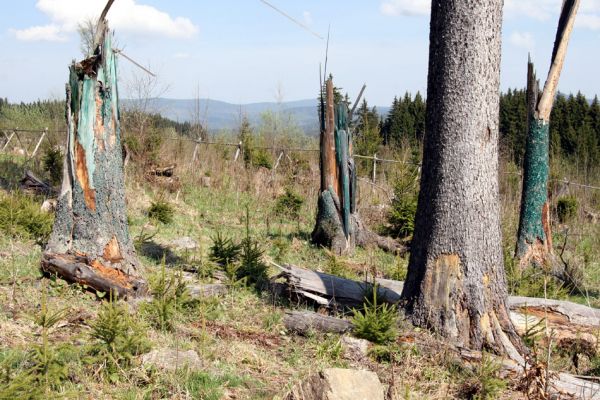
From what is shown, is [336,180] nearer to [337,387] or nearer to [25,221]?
[25,221]

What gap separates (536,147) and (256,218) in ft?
18.3

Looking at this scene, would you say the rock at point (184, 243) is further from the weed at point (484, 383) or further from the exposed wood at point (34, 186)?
the weed at point (484, 383)

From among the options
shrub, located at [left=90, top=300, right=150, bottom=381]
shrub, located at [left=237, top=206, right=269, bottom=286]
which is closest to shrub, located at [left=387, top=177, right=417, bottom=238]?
shrub, located at [left=237, top=206, right=269, bottom=286]

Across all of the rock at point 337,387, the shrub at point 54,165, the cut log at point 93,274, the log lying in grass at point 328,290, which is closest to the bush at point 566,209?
the log lying in grass at point 328,290

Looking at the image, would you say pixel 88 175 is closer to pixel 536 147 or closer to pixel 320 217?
pixel 320 217

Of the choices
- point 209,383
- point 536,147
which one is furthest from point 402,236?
point 209,383

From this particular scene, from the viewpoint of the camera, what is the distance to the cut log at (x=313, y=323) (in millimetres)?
5625

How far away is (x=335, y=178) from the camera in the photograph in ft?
32.2

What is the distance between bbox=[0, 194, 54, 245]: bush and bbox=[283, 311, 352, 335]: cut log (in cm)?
387

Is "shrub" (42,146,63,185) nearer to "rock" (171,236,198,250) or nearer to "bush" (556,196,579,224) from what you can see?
"rock" (171,236,198,250)

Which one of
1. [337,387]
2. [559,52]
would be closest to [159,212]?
[559,52]

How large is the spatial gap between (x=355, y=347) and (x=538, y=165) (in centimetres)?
569

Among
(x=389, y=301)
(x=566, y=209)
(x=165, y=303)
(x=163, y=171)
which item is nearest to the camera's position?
(x=165, y=303)

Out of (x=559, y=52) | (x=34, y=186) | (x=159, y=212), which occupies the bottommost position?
(x=159, y=212)
